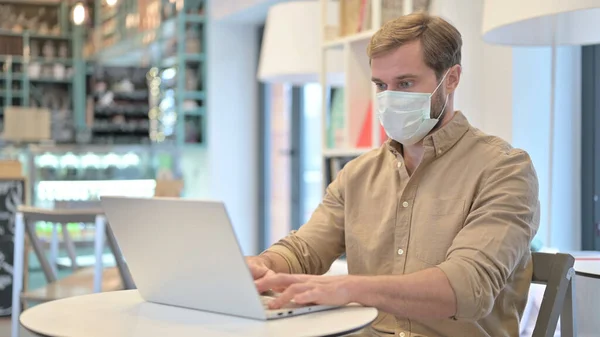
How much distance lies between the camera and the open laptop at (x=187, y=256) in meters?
1.31

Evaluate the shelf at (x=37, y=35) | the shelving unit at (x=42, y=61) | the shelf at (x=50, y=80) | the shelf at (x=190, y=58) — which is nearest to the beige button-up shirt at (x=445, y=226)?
the shelf at (x=190, y=58)

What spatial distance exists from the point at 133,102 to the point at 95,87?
0.67 m

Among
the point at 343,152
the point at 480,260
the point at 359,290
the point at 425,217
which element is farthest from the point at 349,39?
the point at 359,290

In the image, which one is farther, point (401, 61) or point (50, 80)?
point (50, 80)

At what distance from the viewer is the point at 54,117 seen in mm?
10078

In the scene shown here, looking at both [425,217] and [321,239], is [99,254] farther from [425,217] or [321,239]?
[425,217]

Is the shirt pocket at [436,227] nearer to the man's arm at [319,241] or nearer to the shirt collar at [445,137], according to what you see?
the shirt collar at [445,137]

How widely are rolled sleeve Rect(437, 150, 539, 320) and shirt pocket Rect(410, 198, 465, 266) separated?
1.7 inches

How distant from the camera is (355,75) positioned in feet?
12.4

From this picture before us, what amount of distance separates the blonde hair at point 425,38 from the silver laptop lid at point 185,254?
2.14 feet

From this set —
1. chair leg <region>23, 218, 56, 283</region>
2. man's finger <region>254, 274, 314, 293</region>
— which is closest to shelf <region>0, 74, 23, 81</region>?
chair leg <region>23, 218, 56, 283</region>

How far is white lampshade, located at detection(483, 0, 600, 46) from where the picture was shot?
2340 millimetres

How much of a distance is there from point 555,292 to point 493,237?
0.82 feet

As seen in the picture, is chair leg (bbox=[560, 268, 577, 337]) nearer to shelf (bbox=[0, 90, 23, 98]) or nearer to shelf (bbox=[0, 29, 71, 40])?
shelf (bbox=[0, 90, 23, 98])
